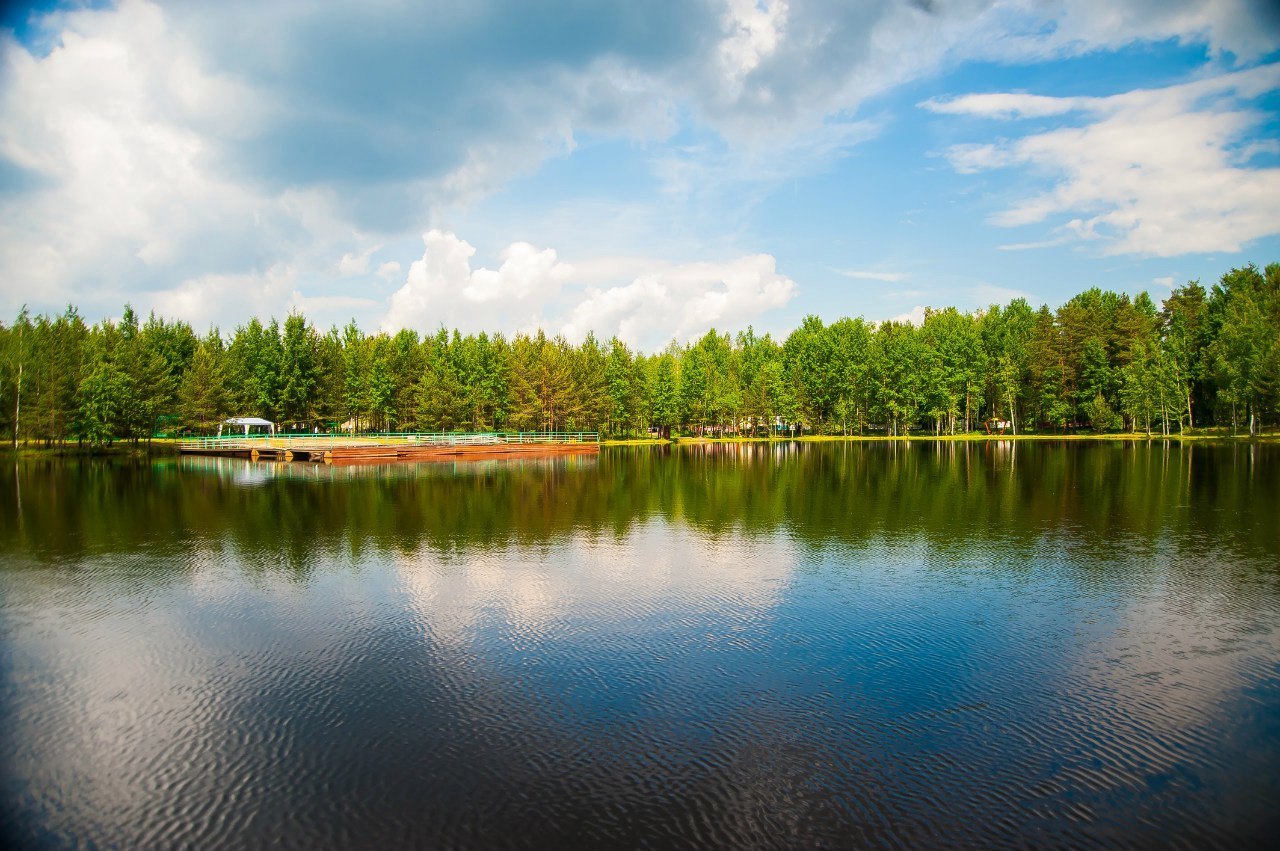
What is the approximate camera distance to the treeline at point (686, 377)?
248 ft

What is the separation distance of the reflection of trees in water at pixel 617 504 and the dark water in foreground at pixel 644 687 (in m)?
0.59

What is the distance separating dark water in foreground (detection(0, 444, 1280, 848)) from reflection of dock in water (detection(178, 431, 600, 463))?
41818 millimetres

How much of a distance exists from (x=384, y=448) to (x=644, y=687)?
206 feet

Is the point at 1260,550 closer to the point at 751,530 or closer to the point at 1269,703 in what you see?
the point at 1269,703

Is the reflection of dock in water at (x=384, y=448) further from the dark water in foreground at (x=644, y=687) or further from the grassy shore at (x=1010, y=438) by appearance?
the dark water in foreground at (x=644, y=687)

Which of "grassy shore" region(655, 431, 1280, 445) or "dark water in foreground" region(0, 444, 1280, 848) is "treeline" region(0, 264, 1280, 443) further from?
"dark water in foreground" region(0, 444, 1280, 848)

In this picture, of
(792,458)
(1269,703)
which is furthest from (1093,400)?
(1269,703)

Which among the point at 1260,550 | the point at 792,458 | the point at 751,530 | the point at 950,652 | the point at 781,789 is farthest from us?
the point at 792,458

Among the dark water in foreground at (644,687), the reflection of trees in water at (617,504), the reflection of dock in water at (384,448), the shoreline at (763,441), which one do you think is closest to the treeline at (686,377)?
the shoreline at (763,441)

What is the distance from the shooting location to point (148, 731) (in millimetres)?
10555

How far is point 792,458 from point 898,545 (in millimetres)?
46374

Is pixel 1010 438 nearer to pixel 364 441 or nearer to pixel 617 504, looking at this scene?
pixel 364 441

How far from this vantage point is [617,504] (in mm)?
34906

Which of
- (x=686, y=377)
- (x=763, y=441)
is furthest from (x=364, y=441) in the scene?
(x=763, y=441)
